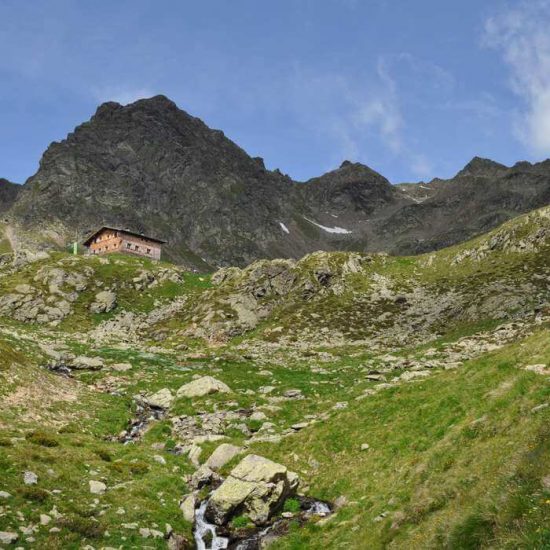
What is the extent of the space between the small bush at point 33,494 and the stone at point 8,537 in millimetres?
2426

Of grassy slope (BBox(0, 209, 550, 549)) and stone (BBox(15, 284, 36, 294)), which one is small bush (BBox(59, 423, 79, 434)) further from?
stone (BBox(15, 284, 36, 294))

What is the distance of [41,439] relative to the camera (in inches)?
986

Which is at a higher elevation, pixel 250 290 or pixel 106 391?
pixel 250 290

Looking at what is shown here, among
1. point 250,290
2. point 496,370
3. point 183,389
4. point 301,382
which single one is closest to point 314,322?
point 250,290

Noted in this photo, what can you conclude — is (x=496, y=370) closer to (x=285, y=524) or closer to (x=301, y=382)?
(x=285, y=524)

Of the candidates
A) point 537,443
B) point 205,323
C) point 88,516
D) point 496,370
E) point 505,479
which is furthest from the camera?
point 205,323

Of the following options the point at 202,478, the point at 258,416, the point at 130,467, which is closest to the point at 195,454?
the point at 202,478

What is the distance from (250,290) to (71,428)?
171ft

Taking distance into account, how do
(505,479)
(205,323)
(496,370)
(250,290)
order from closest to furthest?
(505,479) → (496,370) → (205,323) → (250,290)

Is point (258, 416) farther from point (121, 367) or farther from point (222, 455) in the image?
point (121, 367)

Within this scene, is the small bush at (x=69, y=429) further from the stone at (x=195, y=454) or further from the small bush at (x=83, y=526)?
the small bush at (x=83, y=526)

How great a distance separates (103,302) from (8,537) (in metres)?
70.6

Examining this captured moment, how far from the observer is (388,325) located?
66.6 metres

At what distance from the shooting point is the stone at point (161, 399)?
37125mm
